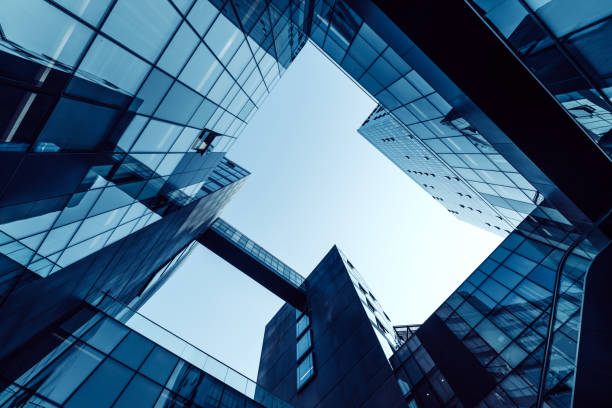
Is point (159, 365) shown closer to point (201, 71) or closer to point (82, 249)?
point (82, 249)

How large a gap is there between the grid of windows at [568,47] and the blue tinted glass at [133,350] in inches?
835

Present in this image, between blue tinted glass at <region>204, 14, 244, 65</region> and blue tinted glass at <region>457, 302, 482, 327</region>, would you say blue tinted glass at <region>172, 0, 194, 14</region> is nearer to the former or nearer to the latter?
blue tinted glass at <region>204, 14, 244, 65</region>

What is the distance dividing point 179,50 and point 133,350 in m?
13.8

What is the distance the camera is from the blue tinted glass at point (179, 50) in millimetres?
8367

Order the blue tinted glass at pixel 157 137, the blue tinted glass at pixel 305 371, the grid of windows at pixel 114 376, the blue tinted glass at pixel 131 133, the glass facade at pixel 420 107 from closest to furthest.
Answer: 1. the blue tinted glass at pixel 131 133
2. the blue tinted glass at pixel 157 137
3. the grid of windows at pixel 114 376
4. the glass facade at pixel 420 107
5. the blue tinted glass at pixel 305 371

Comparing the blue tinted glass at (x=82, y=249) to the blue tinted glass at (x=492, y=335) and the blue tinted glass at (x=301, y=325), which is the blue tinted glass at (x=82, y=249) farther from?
the blue tinted glass at (x=301, y=325)

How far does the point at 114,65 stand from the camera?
6.84 meters

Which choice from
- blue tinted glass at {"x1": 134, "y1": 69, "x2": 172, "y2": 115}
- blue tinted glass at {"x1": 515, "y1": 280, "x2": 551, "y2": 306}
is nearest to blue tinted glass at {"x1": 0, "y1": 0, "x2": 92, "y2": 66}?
blue tinted glass at {"x1": 134, "y1": 69, "x2": 172, "y2": 115}

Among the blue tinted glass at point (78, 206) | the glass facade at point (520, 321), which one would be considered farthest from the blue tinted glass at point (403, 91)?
the blue tinted glass at point (78, 206)

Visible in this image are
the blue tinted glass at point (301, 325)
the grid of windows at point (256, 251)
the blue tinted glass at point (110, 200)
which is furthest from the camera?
the grid of windows at point (256, 251)

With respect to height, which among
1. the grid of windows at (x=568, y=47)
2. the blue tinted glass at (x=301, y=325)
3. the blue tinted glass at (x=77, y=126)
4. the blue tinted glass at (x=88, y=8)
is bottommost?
the blue tinted glass at (x=301, y=325)

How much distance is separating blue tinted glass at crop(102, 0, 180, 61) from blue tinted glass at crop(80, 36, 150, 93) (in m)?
0.25

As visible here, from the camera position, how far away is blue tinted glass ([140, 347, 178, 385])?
42.6 ft

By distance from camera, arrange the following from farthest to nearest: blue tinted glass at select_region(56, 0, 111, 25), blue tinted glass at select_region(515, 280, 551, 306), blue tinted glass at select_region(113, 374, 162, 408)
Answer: blue tinted glass at select_region(515, 280, 551, 306) < blue tinted glass at select_region(113, 374, 162, 408) < blue tinted glass at select_region(56, 0, 111, 25)
